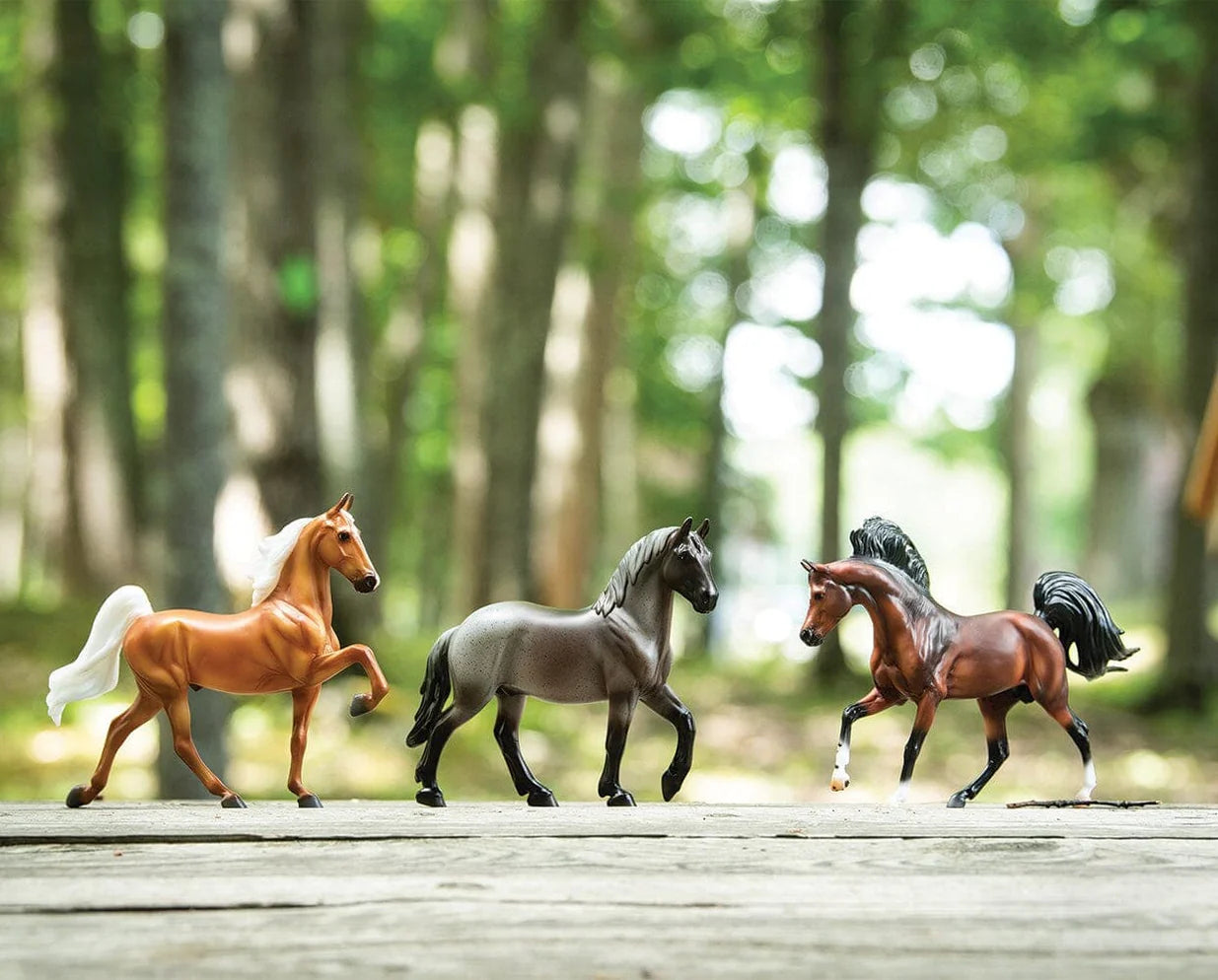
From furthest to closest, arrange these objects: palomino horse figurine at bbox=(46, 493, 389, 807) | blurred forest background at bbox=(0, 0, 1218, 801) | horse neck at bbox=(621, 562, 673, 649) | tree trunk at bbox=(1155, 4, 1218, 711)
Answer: tree trunk at bbox=(1155, 4, 1218, 711) < blurred forest background at bbox=(0, 0, 1218, 801) < horse neck at bbox=(621, 562, 673, 649) < palomino horse figurine at bbox=(46, 493, 389, 807)

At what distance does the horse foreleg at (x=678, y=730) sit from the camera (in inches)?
154

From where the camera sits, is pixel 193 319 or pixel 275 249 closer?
pixel 193 319

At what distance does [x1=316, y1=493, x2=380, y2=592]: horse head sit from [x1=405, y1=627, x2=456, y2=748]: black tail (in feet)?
0.88

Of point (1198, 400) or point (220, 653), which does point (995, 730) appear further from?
point (1198, 400)

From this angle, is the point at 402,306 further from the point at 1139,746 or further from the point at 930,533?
the point at 930,533

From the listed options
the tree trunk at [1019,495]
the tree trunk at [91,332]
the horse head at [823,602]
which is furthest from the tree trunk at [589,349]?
the horse head at [823,602]

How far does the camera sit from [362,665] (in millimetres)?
3902

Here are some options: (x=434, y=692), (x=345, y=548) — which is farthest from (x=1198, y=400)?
(x=345, y=548)

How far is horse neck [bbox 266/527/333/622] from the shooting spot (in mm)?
4043

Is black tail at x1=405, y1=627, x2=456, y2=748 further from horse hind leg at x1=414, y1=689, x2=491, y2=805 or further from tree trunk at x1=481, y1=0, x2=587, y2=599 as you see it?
tree trunk at x1=481, y1=0, x2=587, y2=599

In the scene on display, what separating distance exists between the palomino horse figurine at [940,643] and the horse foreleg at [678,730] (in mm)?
414

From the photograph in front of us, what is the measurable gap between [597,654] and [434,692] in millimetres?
499

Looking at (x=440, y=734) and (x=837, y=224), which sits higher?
(x=837, y=224)

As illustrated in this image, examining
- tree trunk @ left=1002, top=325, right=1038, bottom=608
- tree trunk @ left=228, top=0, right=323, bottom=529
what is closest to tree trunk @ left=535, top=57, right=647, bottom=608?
tree trunk @ left=228, top=0, right=323, bottom=529
